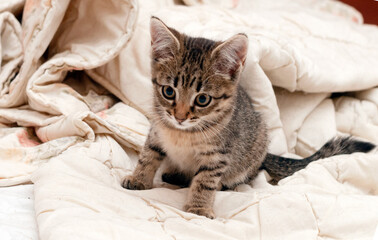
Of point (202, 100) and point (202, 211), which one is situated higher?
point (202, 100)

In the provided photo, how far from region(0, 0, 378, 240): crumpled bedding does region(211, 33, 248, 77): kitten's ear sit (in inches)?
15.1

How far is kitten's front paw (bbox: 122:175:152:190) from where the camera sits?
1312 mm

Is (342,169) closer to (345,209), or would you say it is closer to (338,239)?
(345,209)

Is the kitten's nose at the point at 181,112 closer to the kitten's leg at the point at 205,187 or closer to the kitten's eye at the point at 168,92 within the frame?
the kitten's eye at the point at 168,92

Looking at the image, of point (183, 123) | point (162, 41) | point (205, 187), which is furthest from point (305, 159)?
point (162, 41)

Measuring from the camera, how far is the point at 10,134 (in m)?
1.51

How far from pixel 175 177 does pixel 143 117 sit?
388mm

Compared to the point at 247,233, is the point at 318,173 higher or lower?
lower

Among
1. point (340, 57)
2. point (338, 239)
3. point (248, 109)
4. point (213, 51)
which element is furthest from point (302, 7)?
point (338, 239)

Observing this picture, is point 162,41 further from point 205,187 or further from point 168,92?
point 205,187

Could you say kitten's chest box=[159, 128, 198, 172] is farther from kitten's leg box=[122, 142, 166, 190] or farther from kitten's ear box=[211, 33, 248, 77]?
kitten's ear box=[211, 33, 248, 77]

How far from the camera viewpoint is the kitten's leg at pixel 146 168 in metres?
1.32

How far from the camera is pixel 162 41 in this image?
121 centimetres

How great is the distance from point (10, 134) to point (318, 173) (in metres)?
1.21
